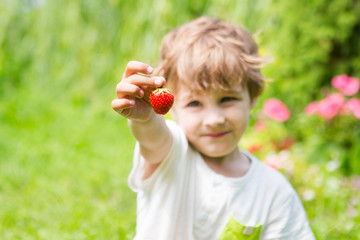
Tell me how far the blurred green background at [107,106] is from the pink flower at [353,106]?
0.08m

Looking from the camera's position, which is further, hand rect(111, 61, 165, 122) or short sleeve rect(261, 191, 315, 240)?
short sleeve rect(261, 191, 315, 240)

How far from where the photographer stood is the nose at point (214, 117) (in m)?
1.33

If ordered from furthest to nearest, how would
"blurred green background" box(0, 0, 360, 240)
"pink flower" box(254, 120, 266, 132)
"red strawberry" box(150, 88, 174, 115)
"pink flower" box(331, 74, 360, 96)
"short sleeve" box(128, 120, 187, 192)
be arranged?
"pink flower" box(254, 120, 266, 132), "pink flower" box(331, 74, 360, 96), "blurred green background" box(0, 0, 360, 240), "short sleeve" box(128, 120, 187, 192), "red strawberry" box(150, 88, 174, 115)

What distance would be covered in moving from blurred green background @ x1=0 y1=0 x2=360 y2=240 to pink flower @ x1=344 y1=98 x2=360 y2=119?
82 mm

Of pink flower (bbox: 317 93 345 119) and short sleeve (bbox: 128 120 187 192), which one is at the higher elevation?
short sleeve (bbox: 128 120 187 192)

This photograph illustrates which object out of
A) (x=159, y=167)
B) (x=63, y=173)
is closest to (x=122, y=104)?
(x=159, y=167)

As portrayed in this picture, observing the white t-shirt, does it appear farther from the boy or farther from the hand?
the hand

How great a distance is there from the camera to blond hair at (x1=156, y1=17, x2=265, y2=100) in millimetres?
1364

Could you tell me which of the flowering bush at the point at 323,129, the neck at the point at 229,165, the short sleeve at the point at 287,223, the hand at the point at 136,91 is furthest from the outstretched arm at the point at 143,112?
the flowering bush at the point at 323,129

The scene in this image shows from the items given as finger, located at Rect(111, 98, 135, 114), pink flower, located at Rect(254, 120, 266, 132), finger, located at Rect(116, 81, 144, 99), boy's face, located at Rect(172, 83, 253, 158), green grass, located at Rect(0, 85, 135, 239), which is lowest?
green grass, located at Rect(0, 85, 135, 239)

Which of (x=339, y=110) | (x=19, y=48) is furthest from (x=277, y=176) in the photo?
(x=19, y=48)

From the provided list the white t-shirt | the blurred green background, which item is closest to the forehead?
the white t-shirt

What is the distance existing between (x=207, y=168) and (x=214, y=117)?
0.64 ft

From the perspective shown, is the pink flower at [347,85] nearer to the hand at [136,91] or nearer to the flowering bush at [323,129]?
the flowering bush at [323,129]
